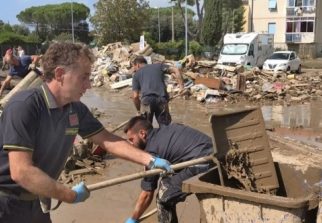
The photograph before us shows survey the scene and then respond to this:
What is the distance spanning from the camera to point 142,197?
179 inches

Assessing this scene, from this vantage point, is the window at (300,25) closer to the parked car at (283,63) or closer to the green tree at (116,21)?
the green tree at (116,21)

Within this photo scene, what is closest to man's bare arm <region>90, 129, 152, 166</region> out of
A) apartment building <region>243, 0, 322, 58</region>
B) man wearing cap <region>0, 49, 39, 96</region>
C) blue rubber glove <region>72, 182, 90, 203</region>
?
blue rubber glove <region>72, 182, 90, 203</region>

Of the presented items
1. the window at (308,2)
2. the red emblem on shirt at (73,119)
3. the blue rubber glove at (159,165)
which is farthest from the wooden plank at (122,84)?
the window at (308,2)

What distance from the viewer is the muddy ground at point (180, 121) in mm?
5785

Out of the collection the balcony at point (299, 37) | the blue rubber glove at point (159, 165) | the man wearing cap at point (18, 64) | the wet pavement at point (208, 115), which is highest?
the blue rubber glove at point (159, 165)

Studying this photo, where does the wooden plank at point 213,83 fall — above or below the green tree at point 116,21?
below

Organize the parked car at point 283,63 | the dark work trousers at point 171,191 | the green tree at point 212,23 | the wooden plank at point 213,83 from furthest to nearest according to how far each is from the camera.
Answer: the green tree at point 212,23 → the parked car at point 283,63 → the wooden plank at point 213,83 → the dark work trousers at point 171,191

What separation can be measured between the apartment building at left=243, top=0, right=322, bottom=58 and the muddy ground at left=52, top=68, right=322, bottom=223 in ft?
130

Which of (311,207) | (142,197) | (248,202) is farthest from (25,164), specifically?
(142,197)

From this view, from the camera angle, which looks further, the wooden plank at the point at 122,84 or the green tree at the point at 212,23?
the green tree at the point at 212,23

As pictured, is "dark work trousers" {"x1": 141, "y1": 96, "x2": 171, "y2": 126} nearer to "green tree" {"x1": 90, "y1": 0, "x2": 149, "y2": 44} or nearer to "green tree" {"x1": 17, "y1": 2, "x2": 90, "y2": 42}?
"green tree" {"x1": 90, "y1": 0, "x2": 149, "y2": 44}

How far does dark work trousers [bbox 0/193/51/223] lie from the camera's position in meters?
2.83

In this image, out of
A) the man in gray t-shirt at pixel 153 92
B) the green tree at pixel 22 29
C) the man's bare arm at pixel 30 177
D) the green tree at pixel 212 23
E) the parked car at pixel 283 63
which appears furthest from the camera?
the green tree at pixel 22 29

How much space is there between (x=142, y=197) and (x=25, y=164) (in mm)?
2123
